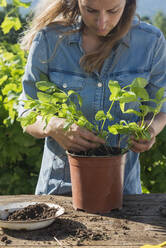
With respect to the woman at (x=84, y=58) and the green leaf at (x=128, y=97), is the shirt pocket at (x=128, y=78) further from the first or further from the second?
the green leaf at (x=128, y=97)

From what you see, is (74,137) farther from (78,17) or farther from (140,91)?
(78,17)

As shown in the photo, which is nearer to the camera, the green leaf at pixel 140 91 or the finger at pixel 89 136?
the green leaf at pixel 140 91

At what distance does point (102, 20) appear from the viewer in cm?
157

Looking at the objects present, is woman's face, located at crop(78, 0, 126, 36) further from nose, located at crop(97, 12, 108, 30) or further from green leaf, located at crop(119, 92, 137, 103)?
green leaf, located at crop(119, 92, 137, 103)

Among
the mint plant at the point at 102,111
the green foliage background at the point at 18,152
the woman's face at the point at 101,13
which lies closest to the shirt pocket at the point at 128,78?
the woman's face at the point at 101,13

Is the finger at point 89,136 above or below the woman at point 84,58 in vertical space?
below

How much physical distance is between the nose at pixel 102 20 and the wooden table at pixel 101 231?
0.71 metres

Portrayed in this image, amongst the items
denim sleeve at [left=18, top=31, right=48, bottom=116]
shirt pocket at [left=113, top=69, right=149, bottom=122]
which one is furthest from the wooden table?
denim sleeve at [left=18, top=31, right=48, bottom=116]

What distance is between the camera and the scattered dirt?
1.40 metres

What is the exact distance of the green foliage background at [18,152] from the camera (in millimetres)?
2844

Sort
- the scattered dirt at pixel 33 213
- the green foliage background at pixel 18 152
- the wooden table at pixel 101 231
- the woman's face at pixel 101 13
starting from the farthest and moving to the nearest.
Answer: the green foliage background at pixel 18 152 < the woman's face at pixel 101 13 < the scattered dirt at pixel 33 213 < the wooden table at pixel 101 231

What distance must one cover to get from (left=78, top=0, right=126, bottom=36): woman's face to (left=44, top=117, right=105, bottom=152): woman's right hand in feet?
1.36

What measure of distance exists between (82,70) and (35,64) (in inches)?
8.3

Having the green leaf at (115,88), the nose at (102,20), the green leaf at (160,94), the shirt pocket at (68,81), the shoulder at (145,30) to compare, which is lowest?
the shirt pocket at (68,81)
